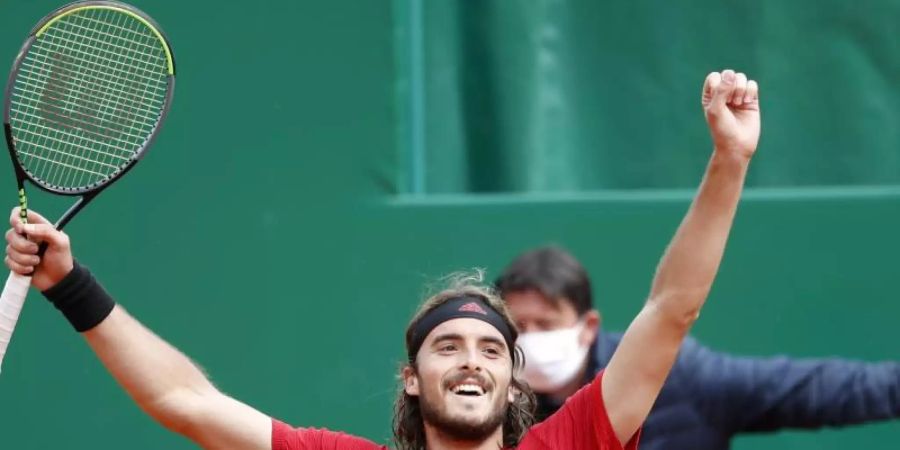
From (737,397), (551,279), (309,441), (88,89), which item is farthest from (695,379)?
(88,89)

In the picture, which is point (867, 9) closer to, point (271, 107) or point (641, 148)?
point (641, 148)

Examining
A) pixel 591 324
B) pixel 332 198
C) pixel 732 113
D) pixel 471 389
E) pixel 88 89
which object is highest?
pixel 332 198

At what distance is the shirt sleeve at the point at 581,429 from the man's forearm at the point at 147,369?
0.73m

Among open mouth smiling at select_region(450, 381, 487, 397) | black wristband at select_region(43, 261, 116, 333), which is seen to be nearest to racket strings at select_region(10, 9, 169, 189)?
black wristband at select_region(43, 261, 116, 333)

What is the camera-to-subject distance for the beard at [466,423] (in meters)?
3.86

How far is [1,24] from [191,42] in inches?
25.5

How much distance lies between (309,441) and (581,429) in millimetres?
598

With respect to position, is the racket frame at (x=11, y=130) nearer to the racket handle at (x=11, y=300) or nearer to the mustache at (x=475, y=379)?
the racket handle at (x=11, y=300)

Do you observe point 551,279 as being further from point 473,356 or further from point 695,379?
point 473,356

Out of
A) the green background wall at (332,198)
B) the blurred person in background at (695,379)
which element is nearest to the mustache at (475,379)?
the blurred person in background at (695,379)

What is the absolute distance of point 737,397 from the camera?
196 inches

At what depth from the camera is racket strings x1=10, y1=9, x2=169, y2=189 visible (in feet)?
14.1

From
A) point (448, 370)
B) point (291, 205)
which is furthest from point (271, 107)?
point (448, 370)

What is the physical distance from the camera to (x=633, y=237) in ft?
18.5
